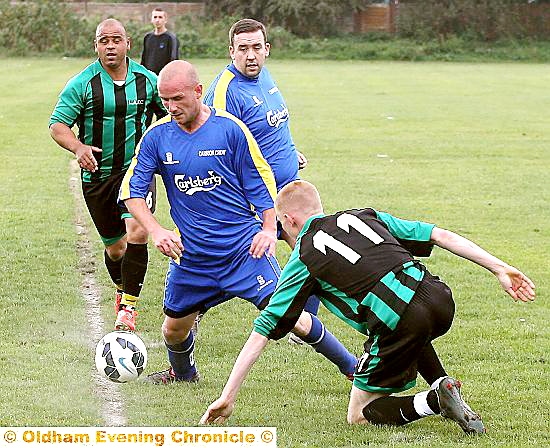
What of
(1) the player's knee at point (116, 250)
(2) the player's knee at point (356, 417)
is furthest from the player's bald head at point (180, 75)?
(1) the player's knee at point (116, 250)

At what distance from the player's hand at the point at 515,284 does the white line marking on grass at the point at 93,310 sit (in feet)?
6.76

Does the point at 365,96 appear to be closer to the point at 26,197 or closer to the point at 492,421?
the point at 26,197

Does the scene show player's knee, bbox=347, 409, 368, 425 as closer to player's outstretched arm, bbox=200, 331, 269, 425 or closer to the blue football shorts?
player's outstretched arm, bbox=200, 331, 269, 425

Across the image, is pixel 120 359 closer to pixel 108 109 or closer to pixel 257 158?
pixel 257 158

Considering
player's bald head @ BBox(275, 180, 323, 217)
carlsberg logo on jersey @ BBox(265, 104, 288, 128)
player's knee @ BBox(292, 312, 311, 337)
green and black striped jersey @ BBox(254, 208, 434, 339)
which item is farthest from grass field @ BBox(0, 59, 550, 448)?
carlsberg logo on jersey @ BBox(265, 104, 288, 128)

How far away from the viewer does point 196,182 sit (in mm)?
6082

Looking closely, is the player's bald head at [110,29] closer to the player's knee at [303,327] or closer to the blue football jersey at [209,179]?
the blue football jersey at [209,179]

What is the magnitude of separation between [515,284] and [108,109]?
3877 mm

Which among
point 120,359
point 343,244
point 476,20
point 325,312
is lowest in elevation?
point 476,20

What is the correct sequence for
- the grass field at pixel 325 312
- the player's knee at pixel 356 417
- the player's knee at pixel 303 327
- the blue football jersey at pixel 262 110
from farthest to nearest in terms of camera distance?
the blue football jersey at pixel 262 110, the player's knee at pixel 303 327, the grass field at pixel 325 312, the player's knee at pixel 356 417

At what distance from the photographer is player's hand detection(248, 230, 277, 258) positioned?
19.9 feet

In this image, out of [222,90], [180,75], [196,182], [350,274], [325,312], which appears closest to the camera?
[350,274]

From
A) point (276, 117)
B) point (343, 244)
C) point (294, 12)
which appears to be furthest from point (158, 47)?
point (294, 12)

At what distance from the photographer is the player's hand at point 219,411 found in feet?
16.4
